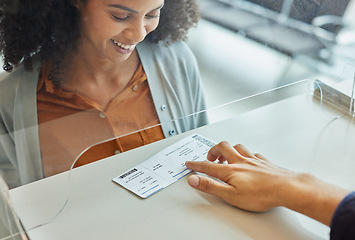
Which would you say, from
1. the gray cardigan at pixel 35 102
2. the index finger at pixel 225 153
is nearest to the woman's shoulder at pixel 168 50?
the gray cardigan at pixel 35 102

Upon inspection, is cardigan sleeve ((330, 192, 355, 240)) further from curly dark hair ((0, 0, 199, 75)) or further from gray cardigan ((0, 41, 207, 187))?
curly dark hair ((0, 0, 199, 75))

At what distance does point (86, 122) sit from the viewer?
89cm

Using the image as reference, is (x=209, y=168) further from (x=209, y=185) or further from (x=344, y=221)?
(x=344, y=221)

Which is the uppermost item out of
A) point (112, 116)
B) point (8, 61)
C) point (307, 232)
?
point (8, 61)

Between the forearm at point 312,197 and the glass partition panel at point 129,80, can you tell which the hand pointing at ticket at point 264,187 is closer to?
the forearm at point 312,197

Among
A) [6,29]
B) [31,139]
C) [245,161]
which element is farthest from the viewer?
[245,161]

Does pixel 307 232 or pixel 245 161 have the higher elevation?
pixel 245 161

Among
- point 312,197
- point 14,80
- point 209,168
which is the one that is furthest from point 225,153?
point 14,80

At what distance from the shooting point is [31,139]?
86 cm

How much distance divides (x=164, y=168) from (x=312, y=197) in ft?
1.14

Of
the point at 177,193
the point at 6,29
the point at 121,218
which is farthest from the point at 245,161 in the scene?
the point at 6,29

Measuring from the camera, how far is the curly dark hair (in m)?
0.72

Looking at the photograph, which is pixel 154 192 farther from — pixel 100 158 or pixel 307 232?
pixel 307 232

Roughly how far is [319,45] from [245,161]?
0.44 meters
